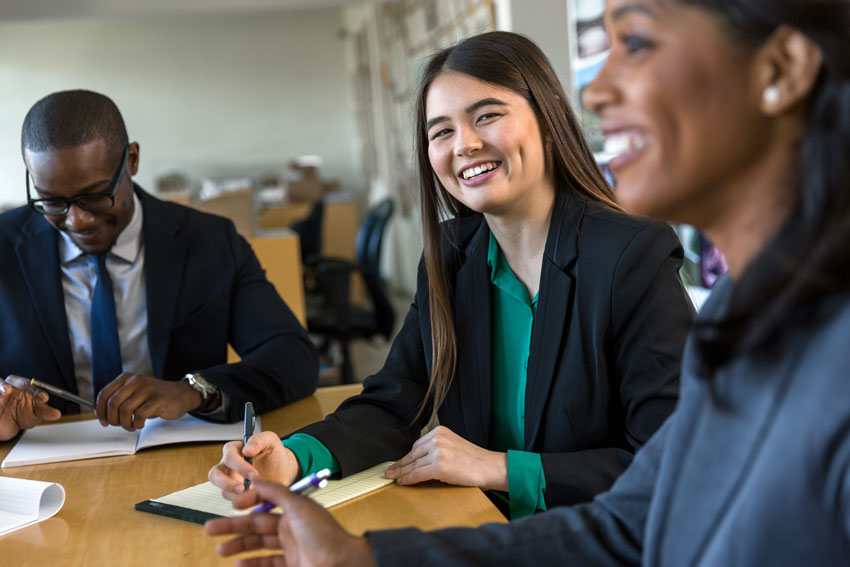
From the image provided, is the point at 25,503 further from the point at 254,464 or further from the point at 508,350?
the point at 508,350

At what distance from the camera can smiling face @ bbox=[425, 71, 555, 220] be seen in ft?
4.84

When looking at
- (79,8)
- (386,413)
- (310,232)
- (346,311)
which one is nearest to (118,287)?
(386,413)

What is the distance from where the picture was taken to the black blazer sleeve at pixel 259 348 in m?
1.67

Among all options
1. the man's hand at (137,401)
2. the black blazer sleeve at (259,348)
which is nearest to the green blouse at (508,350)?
the black blazer sleeve at (259,348)

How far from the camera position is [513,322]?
4.97 feet

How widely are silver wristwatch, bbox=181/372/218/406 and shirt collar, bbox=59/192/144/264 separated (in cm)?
45

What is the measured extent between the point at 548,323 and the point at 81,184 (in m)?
1.01

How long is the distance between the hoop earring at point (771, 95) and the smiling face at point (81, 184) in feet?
4.76

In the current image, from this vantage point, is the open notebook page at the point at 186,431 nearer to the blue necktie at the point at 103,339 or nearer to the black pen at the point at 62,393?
the black pen at the point at 62,393

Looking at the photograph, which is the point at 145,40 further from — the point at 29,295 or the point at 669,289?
the point at 669,289

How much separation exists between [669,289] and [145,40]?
10.2 meters

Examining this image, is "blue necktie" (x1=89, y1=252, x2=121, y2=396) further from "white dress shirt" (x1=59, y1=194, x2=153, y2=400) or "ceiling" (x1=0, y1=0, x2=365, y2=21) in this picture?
"ceiling" (x1=0, y1=0, x2=365, y2=21)

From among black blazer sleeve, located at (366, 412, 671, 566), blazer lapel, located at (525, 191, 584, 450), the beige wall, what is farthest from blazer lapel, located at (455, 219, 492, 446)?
the beige wall

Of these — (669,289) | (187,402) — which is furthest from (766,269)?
(187,402)
